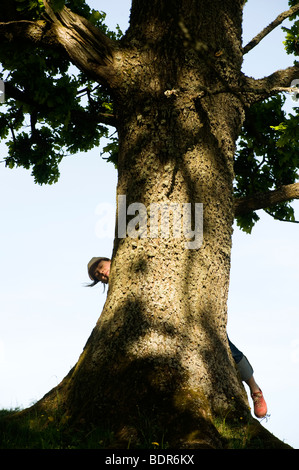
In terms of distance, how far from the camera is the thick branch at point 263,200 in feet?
21.2

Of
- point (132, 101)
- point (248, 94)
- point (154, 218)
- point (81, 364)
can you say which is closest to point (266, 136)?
point (248, 94)

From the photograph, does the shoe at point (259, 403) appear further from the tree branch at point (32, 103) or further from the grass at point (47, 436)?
the tree branch at point (32, 103)

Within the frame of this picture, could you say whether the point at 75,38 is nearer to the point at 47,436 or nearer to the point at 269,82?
the point at 269,82

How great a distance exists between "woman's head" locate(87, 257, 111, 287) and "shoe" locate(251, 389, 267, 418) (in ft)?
9.38

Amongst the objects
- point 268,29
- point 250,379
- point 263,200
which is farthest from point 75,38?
point 250,379

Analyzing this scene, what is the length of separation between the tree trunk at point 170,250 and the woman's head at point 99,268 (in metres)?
2.47

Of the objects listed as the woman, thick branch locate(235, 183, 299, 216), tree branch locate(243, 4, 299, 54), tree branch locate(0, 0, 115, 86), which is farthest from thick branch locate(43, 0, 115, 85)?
the woman

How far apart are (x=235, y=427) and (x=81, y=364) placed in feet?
5.14

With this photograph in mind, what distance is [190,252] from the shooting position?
184 inches

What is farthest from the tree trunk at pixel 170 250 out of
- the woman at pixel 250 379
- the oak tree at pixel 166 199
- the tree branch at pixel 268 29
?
the woman at pixel 250 379

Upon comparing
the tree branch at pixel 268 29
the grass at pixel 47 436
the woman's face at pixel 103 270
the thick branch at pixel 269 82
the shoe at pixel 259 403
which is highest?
the tree branch at pixel 268 29

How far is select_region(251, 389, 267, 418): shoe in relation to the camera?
6.70 metres

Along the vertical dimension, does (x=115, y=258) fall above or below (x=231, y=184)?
below
